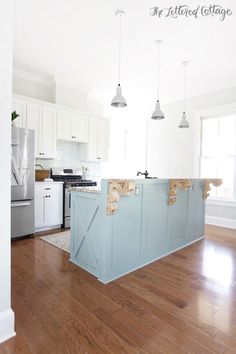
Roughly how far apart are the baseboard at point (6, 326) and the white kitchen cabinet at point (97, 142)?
3822 mm

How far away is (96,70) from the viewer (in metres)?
4.11

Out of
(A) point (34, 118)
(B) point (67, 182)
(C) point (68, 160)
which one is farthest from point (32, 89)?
(B) point (67, 182)

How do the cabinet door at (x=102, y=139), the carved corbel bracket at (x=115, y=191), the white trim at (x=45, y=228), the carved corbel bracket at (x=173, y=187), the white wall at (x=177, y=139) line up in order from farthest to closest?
the cabinet door at (x=102, y=139)
the white wall at (x=177, y=139)
the white trim at (x=45, y=228)
the carved corbel bracket at (x=173, y=187)
the carved corbel bracket at (x=115, y=191)

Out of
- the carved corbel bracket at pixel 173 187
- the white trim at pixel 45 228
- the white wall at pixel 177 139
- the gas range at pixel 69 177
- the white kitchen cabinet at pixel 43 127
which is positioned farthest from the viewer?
the white wall at pixel 177 139

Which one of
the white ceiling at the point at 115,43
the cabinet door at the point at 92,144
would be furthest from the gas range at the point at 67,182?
the white ceiling at the point at 115,43

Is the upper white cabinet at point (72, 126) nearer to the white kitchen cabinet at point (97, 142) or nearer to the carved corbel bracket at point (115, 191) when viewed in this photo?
the white kitchen cabinet at point (97, 142)

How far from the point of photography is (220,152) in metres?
4.85

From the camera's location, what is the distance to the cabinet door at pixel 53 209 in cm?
400

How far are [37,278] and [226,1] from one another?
3.60 meters

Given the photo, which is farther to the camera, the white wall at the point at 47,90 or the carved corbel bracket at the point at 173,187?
the white wall at the point at 47,90

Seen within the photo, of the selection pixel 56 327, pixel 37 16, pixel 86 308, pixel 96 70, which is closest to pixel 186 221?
pixel 86 308

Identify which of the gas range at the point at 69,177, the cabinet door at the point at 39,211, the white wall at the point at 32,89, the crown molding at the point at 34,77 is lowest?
the cabinet door at the point at 39,211

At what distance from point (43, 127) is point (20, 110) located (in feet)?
1.63

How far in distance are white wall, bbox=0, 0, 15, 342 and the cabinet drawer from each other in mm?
2452
